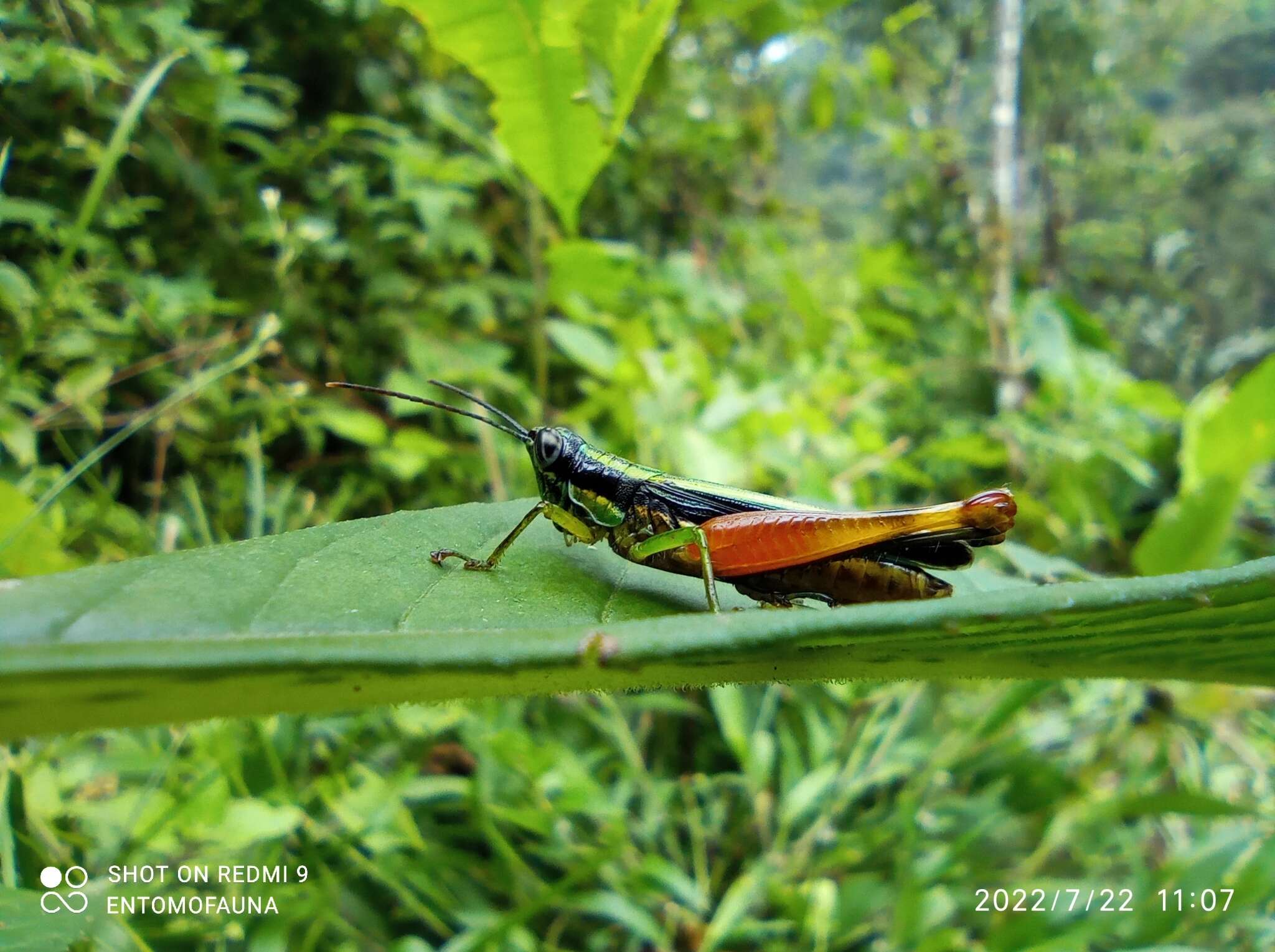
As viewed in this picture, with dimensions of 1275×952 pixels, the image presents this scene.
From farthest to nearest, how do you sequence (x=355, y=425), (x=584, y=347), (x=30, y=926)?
1. (x=584, y=347)
2. (x=355, y=425)
3. (x=30, y=926)

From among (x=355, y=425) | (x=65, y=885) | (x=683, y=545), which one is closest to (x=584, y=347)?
(x=355, y=425)

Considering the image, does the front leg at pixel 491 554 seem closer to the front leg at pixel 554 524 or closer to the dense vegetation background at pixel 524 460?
the front leg at pixel 554 524

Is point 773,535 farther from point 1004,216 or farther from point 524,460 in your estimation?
point 1004,216

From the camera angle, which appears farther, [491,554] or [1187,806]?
[1187,806]

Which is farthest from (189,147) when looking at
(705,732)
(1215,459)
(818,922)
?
(1215,459)

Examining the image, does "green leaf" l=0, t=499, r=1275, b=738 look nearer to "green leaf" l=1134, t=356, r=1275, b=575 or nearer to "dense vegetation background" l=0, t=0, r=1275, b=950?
"dense vegetation background" l=0, t=0, r=1275, b=950

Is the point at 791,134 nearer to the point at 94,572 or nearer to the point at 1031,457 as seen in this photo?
the point at 1031,457
